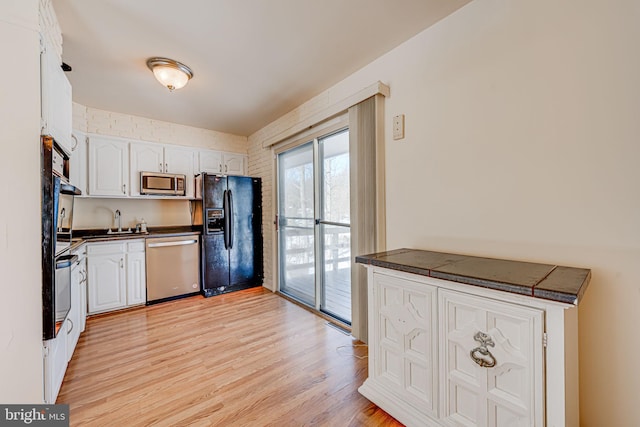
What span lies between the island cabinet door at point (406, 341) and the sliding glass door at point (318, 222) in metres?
1.16

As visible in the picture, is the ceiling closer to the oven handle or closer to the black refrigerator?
the black refrigerator

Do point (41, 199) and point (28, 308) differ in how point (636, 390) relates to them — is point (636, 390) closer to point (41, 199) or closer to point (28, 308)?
point (28, 308)

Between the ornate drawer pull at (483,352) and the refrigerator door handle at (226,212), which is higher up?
the refrigerator door handle at (226,212)

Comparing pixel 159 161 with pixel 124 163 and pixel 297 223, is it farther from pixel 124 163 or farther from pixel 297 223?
pixel 297 223

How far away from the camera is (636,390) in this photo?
121cm

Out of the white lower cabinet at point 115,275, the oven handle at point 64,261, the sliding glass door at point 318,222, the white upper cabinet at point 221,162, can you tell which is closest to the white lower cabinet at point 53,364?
the oven handle at point 64,261

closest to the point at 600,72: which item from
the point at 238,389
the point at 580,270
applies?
the point at 580,270

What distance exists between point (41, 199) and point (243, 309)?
7.51 ft

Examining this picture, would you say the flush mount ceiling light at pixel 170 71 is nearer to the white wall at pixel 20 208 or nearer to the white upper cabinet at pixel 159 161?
the white wall at pixel 20 208

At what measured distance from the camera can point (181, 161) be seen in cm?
397

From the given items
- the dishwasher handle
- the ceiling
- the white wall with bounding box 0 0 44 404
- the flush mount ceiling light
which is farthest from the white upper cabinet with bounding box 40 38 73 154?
the dishwasher handle

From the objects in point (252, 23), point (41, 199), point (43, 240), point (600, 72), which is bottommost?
point (43, 240)

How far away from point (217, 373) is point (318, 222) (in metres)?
1.77

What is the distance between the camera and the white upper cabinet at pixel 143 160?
3.59 meters
